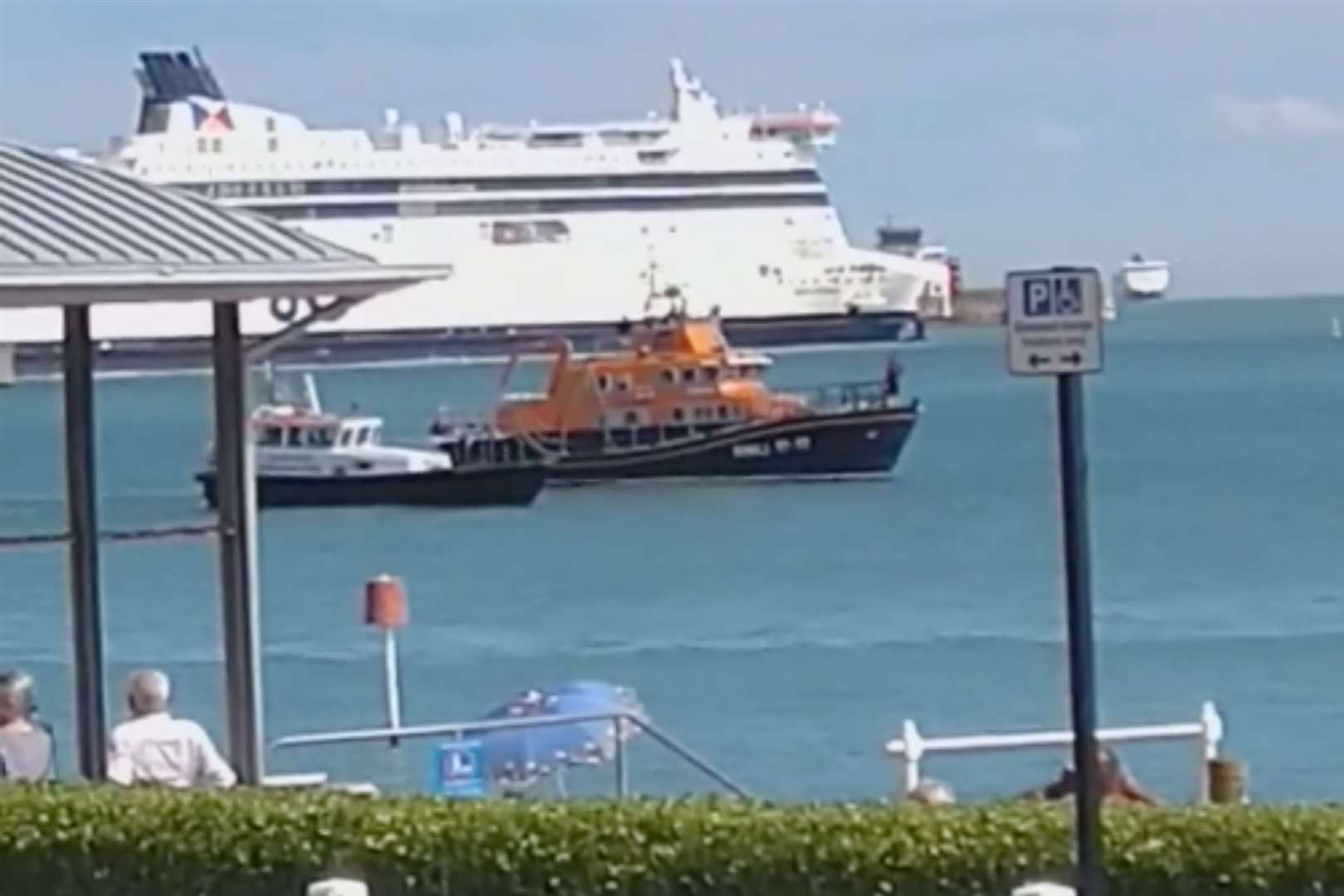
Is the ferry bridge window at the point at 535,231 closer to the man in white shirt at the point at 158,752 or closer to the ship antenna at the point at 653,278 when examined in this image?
the ship antenna at the point at 653,278

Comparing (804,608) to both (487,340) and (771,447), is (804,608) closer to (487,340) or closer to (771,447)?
(771,447)

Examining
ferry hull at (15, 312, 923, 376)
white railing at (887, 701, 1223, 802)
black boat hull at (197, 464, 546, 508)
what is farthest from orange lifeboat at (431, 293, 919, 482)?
white railing at (887, 701, 1223, 802)

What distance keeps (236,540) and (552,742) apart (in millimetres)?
3825

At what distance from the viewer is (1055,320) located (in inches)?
236

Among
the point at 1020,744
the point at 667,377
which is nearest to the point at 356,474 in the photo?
the point at 667,377

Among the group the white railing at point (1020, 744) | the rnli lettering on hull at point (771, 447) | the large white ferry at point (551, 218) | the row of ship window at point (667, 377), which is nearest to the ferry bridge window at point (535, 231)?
the large white ferry at point (551, 218)

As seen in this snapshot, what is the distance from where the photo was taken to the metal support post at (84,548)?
904cm

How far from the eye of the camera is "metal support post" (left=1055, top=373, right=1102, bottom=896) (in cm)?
616

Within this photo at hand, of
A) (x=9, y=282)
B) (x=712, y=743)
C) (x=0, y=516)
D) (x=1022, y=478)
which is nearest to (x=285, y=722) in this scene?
(x=712, y=743)

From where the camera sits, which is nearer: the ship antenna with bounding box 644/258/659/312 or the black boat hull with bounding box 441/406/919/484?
the black boat hull with bounding box 441/406/919/484

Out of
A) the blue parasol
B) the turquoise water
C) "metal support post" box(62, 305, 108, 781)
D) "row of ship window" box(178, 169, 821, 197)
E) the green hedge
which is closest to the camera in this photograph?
the green hedge

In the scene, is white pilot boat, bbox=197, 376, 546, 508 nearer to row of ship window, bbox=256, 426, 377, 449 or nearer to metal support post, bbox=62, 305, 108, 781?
row of ship window, bbox=256, 426, 377, 449

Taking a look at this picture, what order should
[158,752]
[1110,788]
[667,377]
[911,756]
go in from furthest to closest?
[667,377]
[911,756]
[158,752]
[1110,788]

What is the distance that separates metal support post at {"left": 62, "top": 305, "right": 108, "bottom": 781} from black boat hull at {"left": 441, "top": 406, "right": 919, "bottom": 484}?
43.5 m
